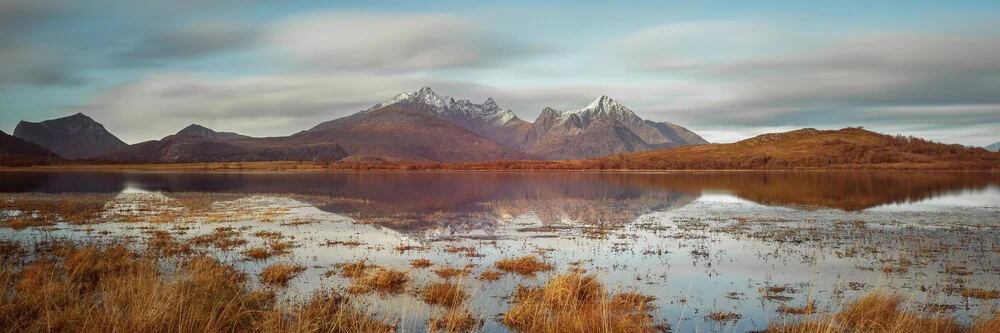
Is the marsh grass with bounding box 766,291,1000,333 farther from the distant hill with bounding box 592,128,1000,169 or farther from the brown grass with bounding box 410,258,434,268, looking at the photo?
the distant hill with bounding box 592,128,1000,169

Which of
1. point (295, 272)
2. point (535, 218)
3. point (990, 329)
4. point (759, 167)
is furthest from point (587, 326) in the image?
point (759, 167)

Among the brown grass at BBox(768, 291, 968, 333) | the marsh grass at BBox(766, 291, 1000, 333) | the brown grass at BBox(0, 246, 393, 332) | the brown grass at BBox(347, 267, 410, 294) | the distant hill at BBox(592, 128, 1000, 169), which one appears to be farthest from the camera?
the distant hill at BBox(592, 128, 1000, 169)

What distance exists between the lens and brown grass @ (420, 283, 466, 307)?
14174 millimetres

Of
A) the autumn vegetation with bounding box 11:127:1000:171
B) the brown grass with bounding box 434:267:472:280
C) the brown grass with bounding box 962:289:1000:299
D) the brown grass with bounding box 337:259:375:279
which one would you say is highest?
the autumn vegetation with bounding box 11:127:1000:171

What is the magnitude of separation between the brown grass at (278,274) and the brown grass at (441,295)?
4586mm

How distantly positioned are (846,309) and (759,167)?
169738 millimetres

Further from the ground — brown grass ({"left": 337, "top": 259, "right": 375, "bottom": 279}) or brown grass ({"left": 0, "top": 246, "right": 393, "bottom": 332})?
brown grass ({"left": 0, "top": 246, "right": 393, "bottom": 332})

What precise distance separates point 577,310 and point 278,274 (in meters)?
9.57

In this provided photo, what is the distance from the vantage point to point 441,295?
571 inches

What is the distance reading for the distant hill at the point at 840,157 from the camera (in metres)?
156

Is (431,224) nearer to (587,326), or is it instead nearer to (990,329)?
(587,326)

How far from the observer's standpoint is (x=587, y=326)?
10.4m

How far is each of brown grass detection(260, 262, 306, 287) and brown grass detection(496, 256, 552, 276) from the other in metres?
6.85

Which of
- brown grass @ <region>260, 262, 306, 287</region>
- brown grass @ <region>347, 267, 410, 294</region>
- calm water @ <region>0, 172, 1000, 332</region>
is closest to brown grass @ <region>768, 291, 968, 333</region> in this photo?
calm water @ <region>0, 172, 1000, 332</region>
